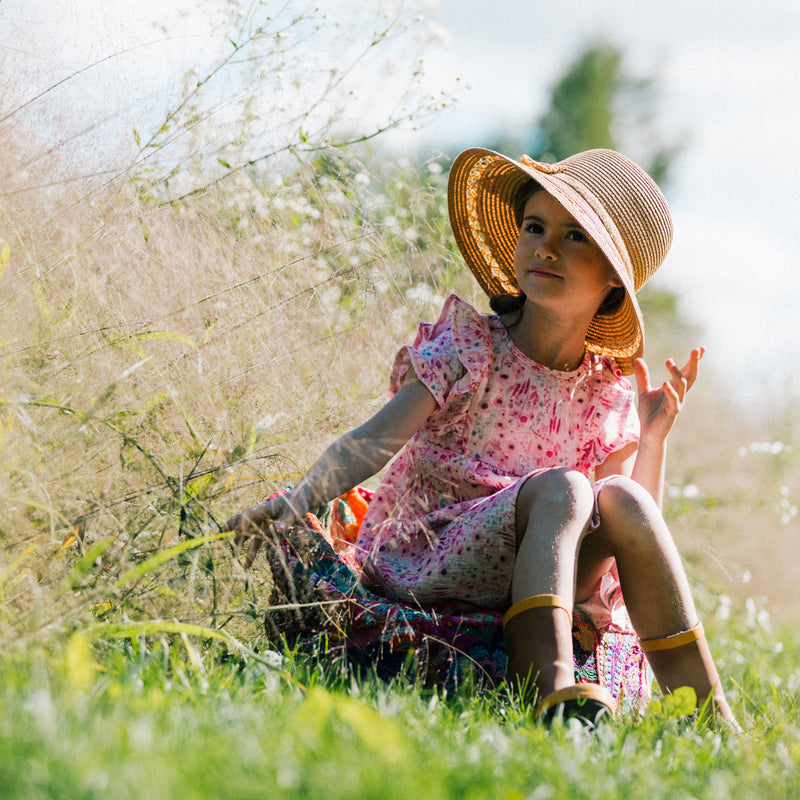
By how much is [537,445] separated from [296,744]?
155 centimetres

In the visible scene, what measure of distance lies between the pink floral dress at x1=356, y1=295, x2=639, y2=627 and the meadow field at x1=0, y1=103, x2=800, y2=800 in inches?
9.2

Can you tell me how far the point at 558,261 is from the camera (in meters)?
2.44

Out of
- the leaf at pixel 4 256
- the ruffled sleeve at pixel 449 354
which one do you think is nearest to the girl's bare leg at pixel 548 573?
the ruffled sleeve at pixel 449 354

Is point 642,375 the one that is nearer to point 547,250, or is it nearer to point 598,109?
point 547,250

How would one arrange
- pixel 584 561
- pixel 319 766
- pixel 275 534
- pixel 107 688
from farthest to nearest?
pixel 584 561, pixel 275 534, pixel 107 688, pixel 319 766

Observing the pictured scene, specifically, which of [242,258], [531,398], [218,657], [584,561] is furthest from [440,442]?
[218,657]

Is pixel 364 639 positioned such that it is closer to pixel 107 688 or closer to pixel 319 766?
pixel 107 688

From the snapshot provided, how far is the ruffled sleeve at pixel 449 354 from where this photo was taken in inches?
93.6

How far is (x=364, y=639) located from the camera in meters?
2.06

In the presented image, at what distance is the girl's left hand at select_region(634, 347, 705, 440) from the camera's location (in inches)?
102

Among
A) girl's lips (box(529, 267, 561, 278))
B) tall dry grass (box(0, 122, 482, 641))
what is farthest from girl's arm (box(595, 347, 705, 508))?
tall dry grass (box(0, 122, 482, 641))

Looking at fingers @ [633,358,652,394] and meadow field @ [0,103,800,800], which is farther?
fingers @ [633,358,652,394]

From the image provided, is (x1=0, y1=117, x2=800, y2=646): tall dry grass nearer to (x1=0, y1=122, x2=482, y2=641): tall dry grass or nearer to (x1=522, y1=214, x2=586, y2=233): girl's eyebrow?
(x1=0, y1=122, x2=482, y2=641): tall dry grass

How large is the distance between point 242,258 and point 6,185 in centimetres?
60
